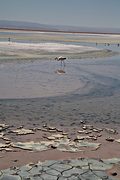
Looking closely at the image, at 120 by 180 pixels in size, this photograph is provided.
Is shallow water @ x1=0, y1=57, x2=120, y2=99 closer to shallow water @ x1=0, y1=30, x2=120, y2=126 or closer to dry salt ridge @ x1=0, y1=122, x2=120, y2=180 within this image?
shallow water @ x1=0, y1=30, x2=120, y2=126

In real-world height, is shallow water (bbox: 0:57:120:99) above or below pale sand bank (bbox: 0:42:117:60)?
below

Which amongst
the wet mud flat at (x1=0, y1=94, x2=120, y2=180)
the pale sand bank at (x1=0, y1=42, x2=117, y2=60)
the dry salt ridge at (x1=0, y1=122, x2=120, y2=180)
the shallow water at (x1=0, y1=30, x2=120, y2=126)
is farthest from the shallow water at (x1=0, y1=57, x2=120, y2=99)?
the dry salt ridge at (x1=0, y1=122, x2=120, y2=180)

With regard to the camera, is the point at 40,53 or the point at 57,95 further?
the point at 40,53

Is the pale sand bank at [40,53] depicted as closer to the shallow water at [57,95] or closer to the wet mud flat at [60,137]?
the shallow water at [57,95]

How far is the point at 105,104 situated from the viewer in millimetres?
15102

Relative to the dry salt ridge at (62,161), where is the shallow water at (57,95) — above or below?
above

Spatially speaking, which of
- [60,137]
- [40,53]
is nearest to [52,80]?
[60,137]

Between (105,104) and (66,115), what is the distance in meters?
2.53

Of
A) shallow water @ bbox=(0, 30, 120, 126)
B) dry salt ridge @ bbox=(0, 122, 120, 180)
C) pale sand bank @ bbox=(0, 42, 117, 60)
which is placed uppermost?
pale sand bank @ bbox=(0, 42, 117, 60)

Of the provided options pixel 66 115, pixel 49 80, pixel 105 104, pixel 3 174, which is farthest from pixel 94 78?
pixel 3 174

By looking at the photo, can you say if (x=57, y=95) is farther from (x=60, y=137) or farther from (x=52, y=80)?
(x=60, y=137)

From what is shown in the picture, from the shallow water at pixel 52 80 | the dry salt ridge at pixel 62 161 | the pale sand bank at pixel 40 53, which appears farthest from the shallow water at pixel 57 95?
→ the pale sand bank at pixel 40 53

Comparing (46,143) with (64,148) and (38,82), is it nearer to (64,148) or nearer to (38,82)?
(64,148)

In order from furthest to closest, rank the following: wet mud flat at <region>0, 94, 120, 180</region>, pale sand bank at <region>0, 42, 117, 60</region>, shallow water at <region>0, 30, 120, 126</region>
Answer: pale sand bank at <region>0, 42, 117, 60</region> < shallow water at <region>0, 30, 120, 126</region> < wet mud flat at <region>0, 94, 120, 180</region>
